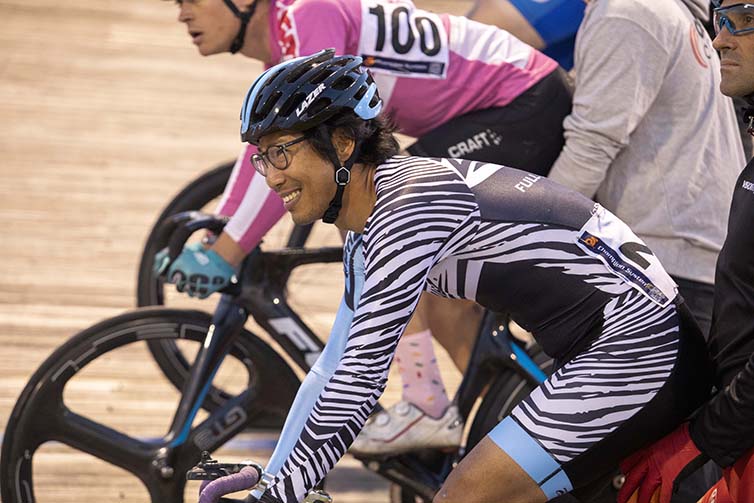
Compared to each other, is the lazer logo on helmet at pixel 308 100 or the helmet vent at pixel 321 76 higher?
the helmet vent at pixel 321 76

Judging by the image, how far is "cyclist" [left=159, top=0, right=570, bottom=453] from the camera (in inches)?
134

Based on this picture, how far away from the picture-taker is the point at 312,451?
236cm

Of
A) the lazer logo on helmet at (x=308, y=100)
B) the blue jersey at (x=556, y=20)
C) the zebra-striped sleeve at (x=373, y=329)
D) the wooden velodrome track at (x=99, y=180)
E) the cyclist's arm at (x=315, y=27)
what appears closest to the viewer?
the zebra-striped sleeve at (x=373, y=329)

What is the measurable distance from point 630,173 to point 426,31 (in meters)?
0.74

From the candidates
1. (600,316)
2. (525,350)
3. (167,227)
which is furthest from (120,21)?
(600,316)

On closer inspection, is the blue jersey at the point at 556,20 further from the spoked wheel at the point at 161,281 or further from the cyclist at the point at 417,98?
the spoked wheel at the point at 161,281

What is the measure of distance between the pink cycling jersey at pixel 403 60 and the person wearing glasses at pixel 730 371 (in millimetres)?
1134

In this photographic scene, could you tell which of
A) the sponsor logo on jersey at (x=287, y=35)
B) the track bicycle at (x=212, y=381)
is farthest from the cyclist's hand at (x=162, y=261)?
the sponsor logo on jersey at (x=287, y=35)

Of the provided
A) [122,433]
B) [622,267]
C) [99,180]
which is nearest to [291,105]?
[622,267]

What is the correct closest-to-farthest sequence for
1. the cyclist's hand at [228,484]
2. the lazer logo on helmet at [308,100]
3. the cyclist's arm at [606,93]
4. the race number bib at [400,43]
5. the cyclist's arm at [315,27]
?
the cyclist's hand at [228,484]
the lazer logo on helmet at [308,100]
the cyclist's arm at [606,93]
the cyclist's arm at [315,27]
the race number bib at [400,43]

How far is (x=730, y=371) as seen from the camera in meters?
2.47

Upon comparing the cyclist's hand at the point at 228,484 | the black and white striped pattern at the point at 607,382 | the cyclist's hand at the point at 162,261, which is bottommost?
the cyclist's hand at the point at 162,261

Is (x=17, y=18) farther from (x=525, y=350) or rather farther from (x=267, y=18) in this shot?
(x=525, y=350)

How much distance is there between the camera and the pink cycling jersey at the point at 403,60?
3.39 m
